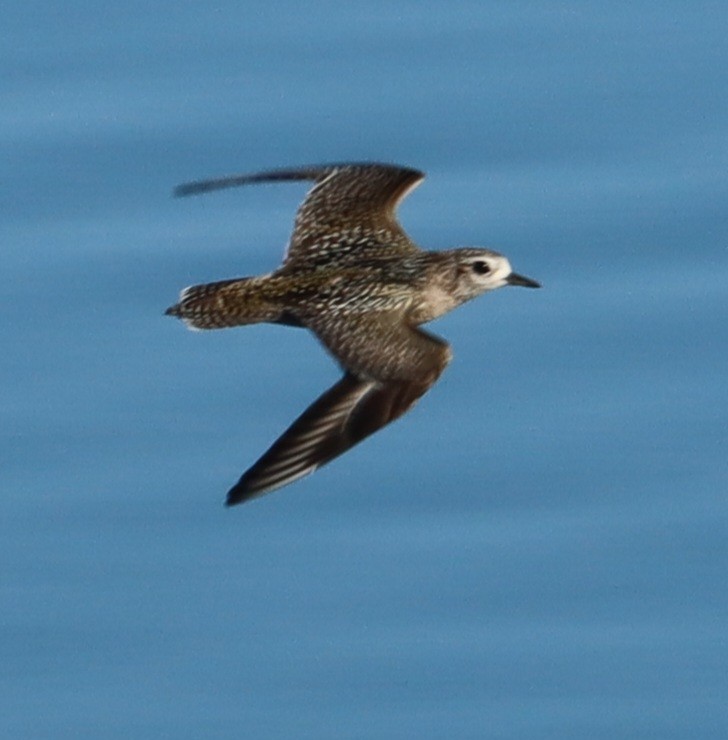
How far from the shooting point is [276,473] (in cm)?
988

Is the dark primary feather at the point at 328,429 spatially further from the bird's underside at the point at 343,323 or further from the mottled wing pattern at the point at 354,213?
the mottled wing pattern at the point at 354,213

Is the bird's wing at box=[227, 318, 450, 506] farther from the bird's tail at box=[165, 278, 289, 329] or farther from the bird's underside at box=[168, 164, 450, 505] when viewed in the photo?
the bird's tail at box=[165, 278, 289, 329]

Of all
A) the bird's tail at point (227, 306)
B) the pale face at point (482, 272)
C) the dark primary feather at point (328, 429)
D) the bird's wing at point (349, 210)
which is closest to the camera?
the dark primary feather at point (328, 429)

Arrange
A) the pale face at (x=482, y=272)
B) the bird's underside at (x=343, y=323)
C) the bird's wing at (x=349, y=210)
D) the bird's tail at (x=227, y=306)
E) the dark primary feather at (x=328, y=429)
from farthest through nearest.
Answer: the bird's wing at (x=349, y=210), the pale face at (x=482, y=272), the bird's tail at (x=227, y=306), the bird's underside at (x=343, y=323), the dark primary feather at (x=328, y=429)

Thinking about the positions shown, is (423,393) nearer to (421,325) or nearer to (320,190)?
(421,325)

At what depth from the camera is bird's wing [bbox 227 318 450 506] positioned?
32.4 feet

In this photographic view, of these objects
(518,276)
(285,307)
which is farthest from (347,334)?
(518,276)

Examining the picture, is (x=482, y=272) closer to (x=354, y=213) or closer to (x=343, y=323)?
(x=354, y=213)

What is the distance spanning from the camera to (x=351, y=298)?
10.9 metres

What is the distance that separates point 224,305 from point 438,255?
1.06m

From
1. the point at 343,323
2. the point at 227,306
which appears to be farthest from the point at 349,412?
the point at 227,306

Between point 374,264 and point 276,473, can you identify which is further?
point 374,264

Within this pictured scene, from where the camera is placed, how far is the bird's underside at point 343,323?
10031 millimetres

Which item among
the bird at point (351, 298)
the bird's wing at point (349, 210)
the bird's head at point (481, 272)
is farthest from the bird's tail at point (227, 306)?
the bird's head at point (481, 272)
